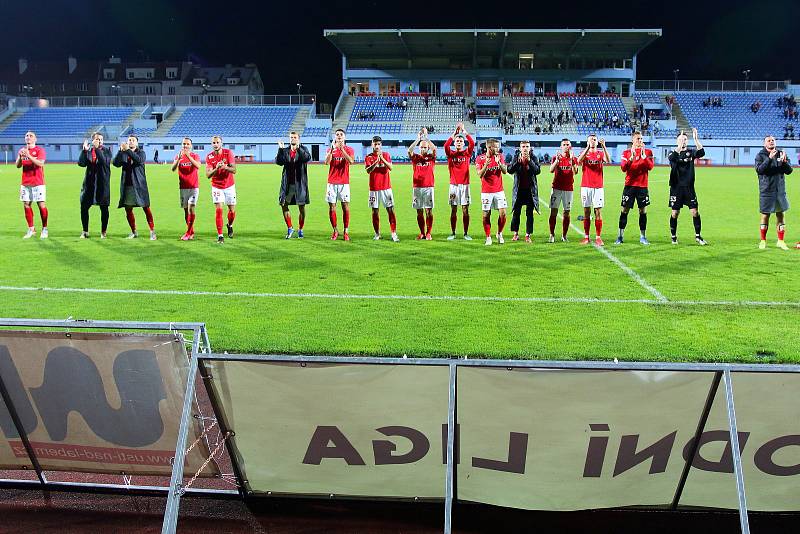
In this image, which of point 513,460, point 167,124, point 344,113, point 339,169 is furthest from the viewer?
point 344,113

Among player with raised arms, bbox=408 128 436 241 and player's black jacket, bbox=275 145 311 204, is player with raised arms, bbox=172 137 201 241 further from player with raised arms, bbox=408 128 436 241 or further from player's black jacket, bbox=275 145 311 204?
player with raised arms, bbox=408 128 436 241

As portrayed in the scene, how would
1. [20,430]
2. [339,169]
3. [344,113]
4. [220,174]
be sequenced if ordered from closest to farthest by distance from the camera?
1. [20,430]
2. [339,169]
3. [220,174]
4. [344,113]

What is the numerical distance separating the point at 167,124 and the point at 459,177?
5749 centimetres

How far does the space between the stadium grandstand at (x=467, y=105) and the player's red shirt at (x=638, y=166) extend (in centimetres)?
4496

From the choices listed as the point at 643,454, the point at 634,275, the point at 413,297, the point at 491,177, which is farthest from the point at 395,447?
the point at 491,177

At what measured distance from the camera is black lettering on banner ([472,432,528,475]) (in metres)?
3.46

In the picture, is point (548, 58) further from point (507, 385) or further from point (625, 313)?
point (507, 385)

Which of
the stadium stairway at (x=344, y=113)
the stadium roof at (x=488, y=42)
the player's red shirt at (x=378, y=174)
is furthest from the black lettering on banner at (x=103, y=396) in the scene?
the stadium roof at (x=488, y=42)

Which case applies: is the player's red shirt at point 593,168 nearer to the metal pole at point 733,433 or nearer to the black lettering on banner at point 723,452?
the black lettering on banner at point 723,452

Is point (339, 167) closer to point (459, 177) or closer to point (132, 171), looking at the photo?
point (459, 177)

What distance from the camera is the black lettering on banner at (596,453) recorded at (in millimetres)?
3376

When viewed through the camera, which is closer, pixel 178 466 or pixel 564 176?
pixel 178 466

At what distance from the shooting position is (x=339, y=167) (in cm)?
1307

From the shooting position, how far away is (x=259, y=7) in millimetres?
79438
